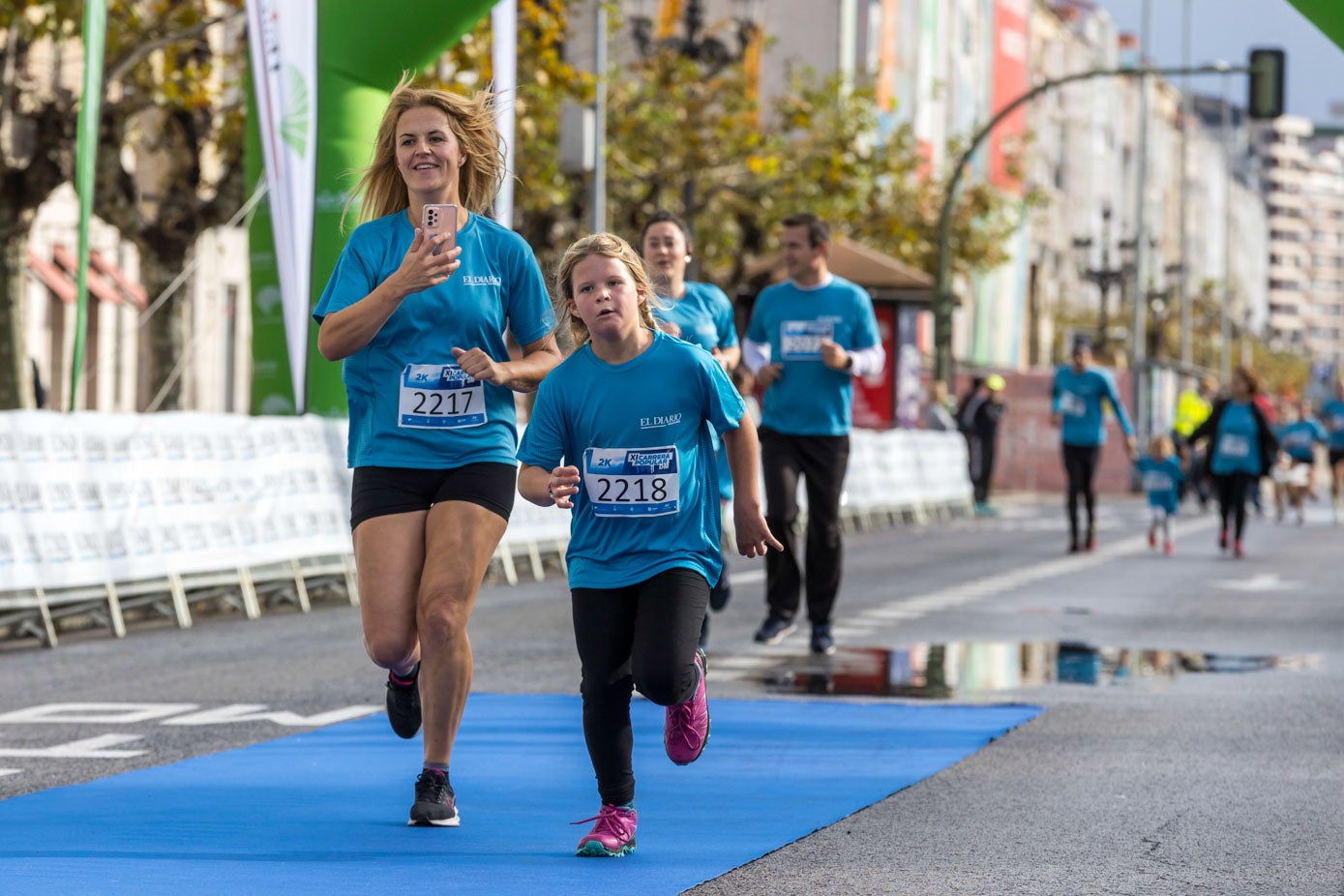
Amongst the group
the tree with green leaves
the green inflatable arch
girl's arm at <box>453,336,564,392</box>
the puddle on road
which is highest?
the tree with green leaves

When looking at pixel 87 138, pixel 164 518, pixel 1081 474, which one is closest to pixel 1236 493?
pixel 1081 474

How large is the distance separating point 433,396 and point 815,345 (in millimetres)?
5197

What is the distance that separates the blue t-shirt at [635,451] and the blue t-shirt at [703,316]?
374cm

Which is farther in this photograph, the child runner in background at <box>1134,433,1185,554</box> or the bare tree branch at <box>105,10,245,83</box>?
the child runner in background at <box>1134,433,1185,554</box>

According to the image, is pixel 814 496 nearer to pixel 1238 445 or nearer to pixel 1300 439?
pixel 1238 445

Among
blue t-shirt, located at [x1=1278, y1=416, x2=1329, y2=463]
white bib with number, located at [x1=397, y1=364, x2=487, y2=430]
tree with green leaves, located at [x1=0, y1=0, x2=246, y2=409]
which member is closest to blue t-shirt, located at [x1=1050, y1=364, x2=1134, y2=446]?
tree with green leaves, located at [x1=0, y1=0, x2=246, y2=409]

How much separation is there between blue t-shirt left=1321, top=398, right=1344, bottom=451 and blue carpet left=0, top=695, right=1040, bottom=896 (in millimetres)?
26008

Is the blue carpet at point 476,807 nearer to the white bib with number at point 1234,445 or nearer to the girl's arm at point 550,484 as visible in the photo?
the girl's arm at point 550,484

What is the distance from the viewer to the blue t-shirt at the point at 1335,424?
34.1 meters

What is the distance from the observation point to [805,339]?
11383mm

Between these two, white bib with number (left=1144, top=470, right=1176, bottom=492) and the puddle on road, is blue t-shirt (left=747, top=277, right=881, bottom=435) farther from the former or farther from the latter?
white bib with number (left=1144, top=470, right=1176, bottom=492)

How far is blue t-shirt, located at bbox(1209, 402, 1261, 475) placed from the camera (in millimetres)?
22562

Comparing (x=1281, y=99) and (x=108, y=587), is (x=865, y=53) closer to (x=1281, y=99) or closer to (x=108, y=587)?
(x=1281, y=99)

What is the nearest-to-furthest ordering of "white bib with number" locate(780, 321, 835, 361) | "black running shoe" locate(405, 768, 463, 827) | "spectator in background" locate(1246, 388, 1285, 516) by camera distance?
"black running shoe" locate(405, 768, 463, 827) → "white bib with number" locate(780, 321, 835, 361) → "spectator in background" locate(1246, 388, 1285, 516)
